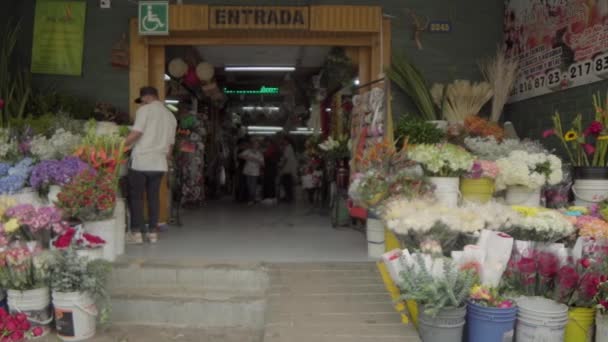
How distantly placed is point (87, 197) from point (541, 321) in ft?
11.6

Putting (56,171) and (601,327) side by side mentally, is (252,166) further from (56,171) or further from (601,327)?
(601,327)

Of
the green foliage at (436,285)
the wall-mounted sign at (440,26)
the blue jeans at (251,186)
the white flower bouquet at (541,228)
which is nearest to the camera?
the green foliage at (436,285)

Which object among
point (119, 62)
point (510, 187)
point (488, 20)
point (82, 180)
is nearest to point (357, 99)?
point (488, 20)

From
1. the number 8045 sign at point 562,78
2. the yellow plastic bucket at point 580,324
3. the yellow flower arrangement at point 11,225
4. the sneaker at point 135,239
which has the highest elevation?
the number 8045 sign at point 562,78

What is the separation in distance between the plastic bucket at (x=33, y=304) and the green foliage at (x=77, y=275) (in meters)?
0.15

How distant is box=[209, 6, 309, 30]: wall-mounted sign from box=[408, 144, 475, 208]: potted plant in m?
2.72

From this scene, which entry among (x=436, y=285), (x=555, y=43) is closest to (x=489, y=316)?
(x=436, y=285)

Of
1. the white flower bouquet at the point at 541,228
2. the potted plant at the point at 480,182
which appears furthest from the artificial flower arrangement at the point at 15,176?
the white flower bouquet at the point at 541,228

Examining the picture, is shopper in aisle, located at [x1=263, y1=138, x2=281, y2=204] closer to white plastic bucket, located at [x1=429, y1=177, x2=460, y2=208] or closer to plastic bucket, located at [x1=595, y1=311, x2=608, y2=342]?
white plastic bucket, located at [x1=429, y1=177, x2=460, y2=208]

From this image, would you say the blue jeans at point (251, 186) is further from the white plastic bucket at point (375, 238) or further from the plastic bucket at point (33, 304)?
the plastic bucket at point (33, 304)

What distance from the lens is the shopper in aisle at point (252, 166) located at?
10.3 m

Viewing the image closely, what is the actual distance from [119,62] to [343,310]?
445 cm

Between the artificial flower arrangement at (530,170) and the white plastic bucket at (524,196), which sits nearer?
the artificial flower arrangement at (530,170)

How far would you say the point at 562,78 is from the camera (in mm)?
5707
